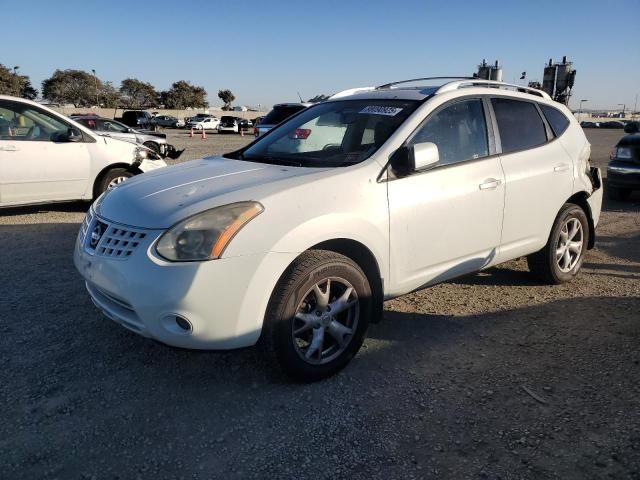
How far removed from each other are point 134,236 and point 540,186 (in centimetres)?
310

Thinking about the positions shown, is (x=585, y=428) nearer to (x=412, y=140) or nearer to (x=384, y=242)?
(x=384, y=242)

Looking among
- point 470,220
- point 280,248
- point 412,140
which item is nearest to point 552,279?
point 470,220

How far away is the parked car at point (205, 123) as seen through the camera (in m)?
43.3

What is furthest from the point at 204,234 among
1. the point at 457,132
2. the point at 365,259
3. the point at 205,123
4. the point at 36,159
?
the point at 205,123

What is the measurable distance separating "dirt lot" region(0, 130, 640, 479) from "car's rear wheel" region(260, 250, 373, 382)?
145 millimetres

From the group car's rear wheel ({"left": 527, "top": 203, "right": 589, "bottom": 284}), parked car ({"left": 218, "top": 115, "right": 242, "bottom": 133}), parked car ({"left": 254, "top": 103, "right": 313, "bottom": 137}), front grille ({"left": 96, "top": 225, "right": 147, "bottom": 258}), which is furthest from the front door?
parked car ({"left": 218, "top": 115, "right": 242, "bottom": 133})

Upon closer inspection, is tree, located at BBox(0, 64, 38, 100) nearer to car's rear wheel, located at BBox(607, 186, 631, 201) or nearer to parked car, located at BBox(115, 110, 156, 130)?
parked car, located at BBox(115, 110, 156, 130)

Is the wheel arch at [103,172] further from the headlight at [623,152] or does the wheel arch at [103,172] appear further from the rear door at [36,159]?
the headlight at [623,152]

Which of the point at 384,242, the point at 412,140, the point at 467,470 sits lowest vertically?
the point at 467,470

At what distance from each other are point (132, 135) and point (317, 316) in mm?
11549

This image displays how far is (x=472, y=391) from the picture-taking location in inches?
117

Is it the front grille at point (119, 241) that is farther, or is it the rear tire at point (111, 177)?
the rear tire at point (111, 177)

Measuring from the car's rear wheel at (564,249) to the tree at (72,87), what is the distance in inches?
3333

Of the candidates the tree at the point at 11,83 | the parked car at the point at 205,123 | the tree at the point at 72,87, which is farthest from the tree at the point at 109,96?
the parked car at the point at 205,123
